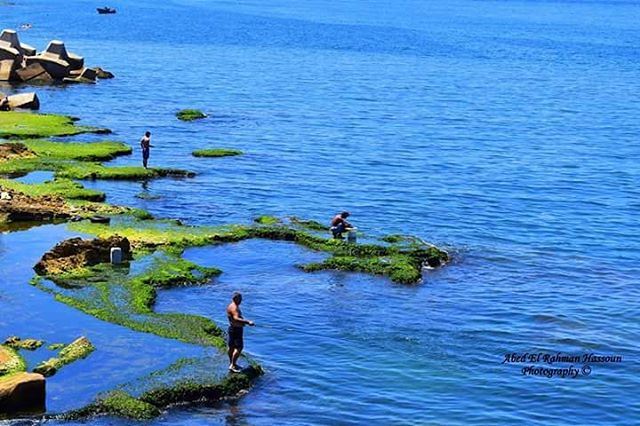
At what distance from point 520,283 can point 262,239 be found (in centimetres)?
1236

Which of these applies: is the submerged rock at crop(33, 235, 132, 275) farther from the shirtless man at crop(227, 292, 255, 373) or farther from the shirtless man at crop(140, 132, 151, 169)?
the shirtless man at crop(140, 132, 151, 169)

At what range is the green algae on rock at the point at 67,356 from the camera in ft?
105

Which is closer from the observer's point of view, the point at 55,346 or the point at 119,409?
the point at 119,409

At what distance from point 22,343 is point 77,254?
8853mm

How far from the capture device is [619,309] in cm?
4316

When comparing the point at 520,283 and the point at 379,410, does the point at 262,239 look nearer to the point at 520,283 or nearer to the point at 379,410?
the point at 520,283

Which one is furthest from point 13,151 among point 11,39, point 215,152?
point 11,39

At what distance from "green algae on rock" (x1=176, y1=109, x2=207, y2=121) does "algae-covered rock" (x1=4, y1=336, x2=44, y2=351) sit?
54.5 metres

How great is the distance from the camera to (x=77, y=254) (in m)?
42.5

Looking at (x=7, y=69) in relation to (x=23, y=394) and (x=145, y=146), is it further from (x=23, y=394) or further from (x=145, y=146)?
(x=23, y=394)

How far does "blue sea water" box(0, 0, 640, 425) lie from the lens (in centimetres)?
3381

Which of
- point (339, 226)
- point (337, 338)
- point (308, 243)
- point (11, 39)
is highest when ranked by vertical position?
point (11, 39)

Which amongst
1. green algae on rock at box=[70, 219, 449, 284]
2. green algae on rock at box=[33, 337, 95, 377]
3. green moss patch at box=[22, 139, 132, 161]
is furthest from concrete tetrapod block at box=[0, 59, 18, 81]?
green algae on rock at box=[33, 337, 95, 377]

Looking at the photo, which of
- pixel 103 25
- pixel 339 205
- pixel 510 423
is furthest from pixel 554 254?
pixel 103 25
